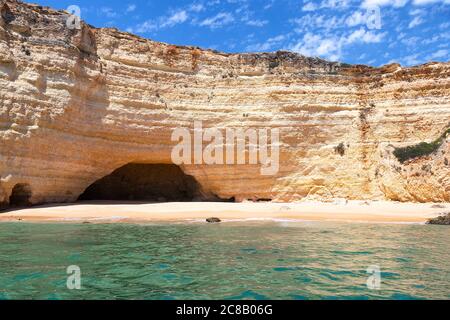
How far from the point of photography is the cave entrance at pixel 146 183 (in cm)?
2331

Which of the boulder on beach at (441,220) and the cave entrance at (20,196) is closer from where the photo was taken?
the boulder on beach at (441,220)

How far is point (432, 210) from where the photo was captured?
1600cm

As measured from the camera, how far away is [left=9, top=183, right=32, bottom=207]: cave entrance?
16.5 meters

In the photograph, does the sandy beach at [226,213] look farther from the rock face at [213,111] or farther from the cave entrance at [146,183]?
the cave entrance at [146,183]

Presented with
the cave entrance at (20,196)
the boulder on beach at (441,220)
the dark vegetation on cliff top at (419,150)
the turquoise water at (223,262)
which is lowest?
the turquoise water at (223,262)

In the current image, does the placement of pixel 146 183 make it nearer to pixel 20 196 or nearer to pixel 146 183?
pixel 146 183

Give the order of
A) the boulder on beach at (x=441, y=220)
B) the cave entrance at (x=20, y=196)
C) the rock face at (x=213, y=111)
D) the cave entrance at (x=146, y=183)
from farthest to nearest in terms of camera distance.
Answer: the cave entrance at (x=146, y=183) < the rock face at (x=213, y=111) < the cave entrance at (x=20, y=196) < the boulder on beach at (x=441, y=220)

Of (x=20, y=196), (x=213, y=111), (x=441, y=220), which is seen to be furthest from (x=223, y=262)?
(x=213, y=111)

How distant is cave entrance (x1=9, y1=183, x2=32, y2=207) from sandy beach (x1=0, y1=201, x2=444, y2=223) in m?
0.99

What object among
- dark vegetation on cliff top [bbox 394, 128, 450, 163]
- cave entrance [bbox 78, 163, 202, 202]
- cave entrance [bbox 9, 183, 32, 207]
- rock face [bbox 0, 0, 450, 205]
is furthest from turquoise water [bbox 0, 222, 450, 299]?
cave entrance [bbox 78, 163, 202, 202]

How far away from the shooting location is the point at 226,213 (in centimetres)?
1568

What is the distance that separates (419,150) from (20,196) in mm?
18419

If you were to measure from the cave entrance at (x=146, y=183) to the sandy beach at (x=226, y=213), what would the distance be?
547 cm

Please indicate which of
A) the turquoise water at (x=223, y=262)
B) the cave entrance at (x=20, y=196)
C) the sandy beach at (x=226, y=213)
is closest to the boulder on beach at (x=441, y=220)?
the sandy beach at (x=226, y=213)
